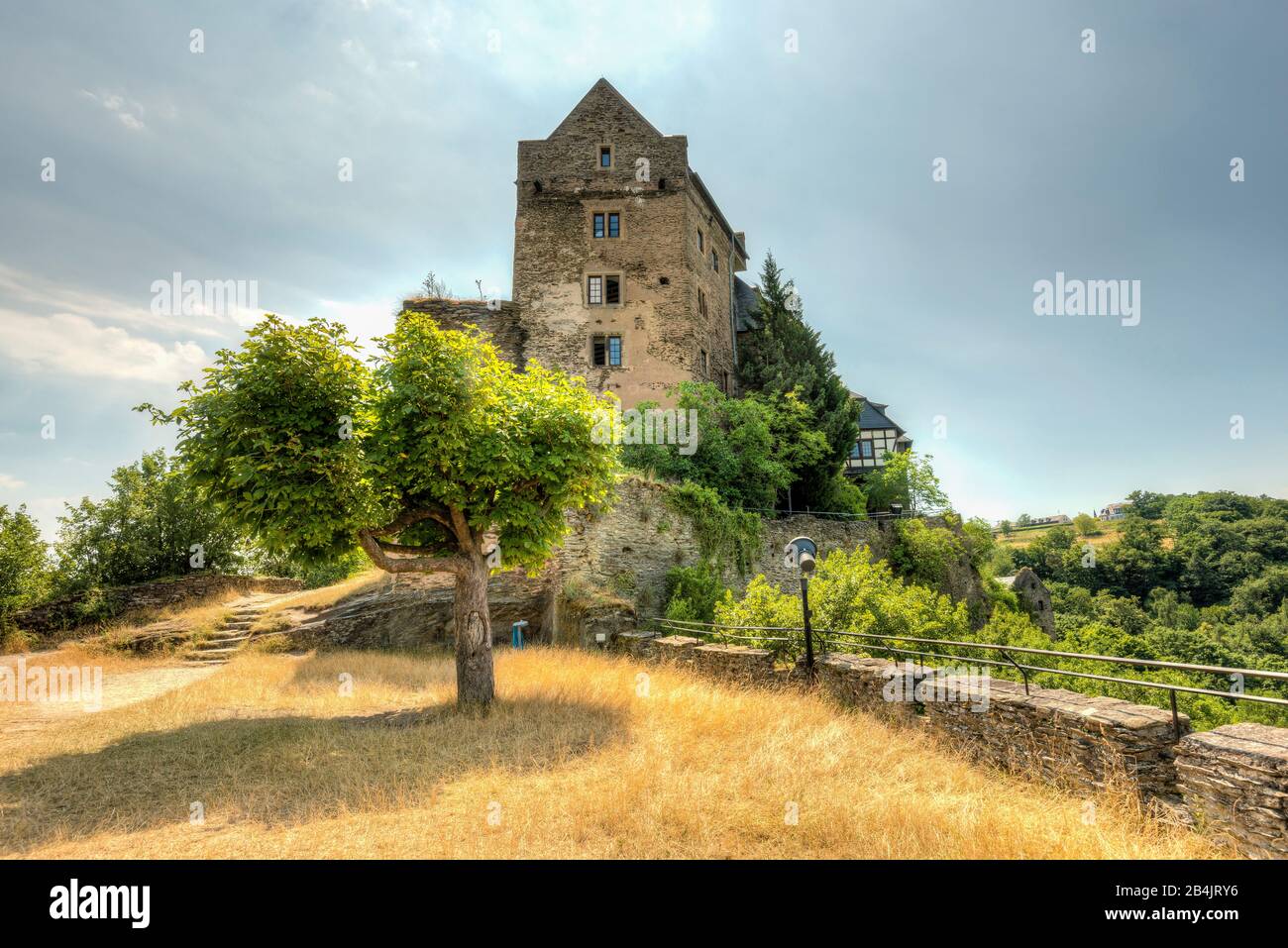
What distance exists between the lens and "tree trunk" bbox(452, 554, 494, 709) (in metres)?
10.2

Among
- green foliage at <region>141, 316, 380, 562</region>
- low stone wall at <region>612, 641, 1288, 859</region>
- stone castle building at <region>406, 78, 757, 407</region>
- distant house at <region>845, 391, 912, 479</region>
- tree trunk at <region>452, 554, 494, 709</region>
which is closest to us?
low stone wall at <region>612, 641, 1288, 859</region>

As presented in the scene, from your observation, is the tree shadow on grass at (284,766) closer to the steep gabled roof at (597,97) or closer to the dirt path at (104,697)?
the dirt path at (104,697)

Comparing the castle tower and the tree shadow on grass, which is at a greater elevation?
the castle tower

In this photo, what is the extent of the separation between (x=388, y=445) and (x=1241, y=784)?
9.93 metres

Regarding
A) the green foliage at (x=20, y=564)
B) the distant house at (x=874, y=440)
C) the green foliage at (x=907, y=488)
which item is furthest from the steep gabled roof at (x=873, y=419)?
the green foliage at (x=20, y=564)

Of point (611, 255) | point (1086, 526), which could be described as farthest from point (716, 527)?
point (1086, 526)

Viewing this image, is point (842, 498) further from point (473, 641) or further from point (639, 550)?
point (473, 641)

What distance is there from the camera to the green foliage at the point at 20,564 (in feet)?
69.7

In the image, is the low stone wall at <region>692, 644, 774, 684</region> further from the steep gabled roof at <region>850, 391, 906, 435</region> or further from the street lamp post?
the steep gabled roof at <region>850, 391, 906, 435</region>

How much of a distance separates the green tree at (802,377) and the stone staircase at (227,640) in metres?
19.8

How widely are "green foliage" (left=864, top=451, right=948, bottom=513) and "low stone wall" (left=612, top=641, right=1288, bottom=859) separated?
23954 mm

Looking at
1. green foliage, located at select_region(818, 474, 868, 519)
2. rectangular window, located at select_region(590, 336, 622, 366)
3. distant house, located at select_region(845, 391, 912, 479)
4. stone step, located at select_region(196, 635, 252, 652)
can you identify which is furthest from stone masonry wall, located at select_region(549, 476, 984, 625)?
distant house, located at select_region(845, 391, 912, 479)

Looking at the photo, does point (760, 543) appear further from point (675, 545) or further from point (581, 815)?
point (581, 815)

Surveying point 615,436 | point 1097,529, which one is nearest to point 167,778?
point 615,436
